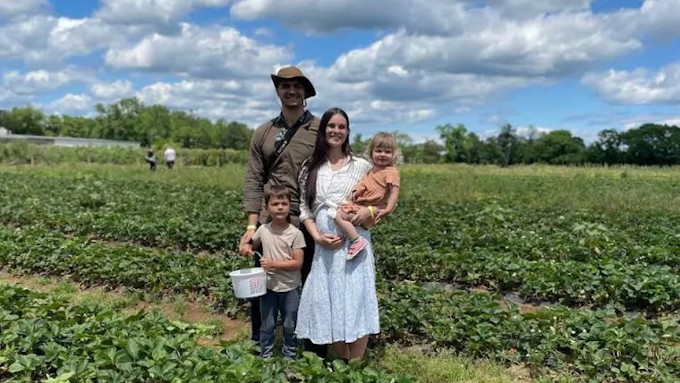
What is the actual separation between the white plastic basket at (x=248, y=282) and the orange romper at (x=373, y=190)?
2.33 ft

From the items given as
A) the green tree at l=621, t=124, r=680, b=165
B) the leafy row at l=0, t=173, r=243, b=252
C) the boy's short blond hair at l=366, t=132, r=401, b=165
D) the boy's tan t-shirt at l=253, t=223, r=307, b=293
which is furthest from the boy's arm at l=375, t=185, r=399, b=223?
the green tree at l=621, t=124, r=680, b=165

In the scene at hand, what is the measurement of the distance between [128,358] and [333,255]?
1.34 meters

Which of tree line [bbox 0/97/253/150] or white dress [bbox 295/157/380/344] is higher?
tree line [bbox 0/97/253/150]

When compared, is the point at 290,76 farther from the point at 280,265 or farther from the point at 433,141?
the point at 433,141

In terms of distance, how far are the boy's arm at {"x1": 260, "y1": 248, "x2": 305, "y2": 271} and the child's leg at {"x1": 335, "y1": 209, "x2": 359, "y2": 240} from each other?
1.35 feet

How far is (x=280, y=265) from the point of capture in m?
3.82

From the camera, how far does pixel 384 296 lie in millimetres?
5176

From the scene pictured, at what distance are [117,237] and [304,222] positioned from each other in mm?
6310

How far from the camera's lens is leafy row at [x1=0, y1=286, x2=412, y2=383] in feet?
9.91

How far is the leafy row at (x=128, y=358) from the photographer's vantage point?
9.91 ft

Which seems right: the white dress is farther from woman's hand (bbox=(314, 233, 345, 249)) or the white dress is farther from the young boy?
the young boy

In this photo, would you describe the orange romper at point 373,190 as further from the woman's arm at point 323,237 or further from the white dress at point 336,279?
the woman's arm at point 323,237

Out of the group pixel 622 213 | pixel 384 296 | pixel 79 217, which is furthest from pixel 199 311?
pixel 622 213

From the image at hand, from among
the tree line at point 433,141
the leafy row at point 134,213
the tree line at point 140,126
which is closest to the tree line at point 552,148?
the tree line at point 433,141
